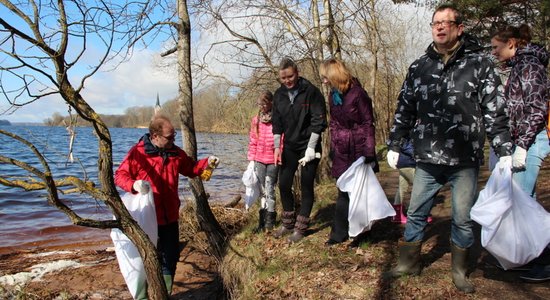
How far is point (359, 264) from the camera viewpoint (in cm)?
378

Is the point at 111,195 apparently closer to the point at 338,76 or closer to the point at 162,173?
the point at 162,173

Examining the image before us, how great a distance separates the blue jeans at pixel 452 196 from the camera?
296 cm

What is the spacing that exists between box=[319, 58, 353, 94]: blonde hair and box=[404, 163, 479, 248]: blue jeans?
1.16 meters

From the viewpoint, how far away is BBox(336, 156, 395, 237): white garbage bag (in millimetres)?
3938

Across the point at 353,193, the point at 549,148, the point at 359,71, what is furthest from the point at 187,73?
the point at 359,71

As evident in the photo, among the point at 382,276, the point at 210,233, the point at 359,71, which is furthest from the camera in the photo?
the point at 359,71

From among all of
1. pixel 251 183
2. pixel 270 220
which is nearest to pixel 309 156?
pixel 270 220

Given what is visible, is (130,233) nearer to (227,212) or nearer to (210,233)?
(210,233)

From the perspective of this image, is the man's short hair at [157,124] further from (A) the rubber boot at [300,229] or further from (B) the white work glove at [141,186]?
(A) the rubber boot at [300,229]

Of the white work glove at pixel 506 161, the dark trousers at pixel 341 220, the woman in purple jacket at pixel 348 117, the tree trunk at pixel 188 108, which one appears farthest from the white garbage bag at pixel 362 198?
the tree trunk at pixel 188 108

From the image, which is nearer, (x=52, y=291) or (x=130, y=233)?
(x=130, y=233)

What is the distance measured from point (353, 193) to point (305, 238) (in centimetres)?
94

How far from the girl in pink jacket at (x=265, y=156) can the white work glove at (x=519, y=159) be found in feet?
8.18

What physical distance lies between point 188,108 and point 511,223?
12.2 feet
